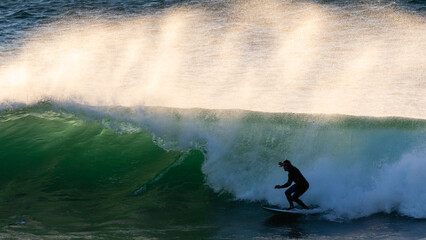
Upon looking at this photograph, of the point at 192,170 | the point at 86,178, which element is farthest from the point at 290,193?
the point at 86,178

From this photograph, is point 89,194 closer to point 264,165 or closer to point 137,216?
A: point 137,216

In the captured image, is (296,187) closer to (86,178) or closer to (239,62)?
(86,178)

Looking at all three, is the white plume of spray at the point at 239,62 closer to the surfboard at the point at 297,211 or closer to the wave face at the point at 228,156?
the wave face at the point at 228,156

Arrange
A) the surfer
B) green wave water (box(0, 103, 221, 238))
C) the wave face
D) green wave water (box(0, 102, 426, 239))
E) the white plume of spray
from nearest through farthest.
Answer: the surfer → green wave water (box(0, 102, 426, 239)) → green wave water (box(0, 103, 221, 238)) → the wave face → the white plume of spray

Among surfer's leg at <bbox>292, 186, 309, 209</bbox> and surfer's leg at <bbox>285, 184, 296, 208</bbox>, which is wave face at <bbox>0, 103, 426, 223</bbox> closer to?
surfer's leg at <bbox>292, 186, 309, 209</bbox>

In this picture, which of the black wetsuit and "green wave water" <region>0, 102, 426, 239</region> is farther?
"green wave water" <region>0, 102, 426, 239</region>

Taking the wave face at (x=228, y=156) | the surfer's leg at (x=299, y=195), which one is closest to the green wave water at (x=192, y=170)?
the wave face at (x=228, y=156)

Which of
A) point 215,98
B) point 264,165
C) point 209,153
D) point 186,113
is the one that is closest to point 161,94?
point 215,98

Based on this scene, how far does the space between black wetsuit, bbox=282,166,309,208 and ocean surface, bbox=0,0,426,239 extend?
12.7 inches

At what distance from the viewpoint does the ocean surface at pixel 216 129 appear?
11125 millimetres

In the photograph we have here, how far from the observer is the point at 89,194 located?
12797 millimetres

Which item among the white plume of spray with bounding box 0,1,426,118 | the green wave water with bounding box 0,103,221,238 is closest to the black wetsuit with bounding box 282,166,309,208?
the green wave water with bounding box 0,103,221,238

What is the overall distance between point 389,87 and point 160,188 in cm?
785

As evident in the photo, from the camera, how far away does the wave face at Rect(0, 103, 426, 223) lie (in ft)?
37.8
